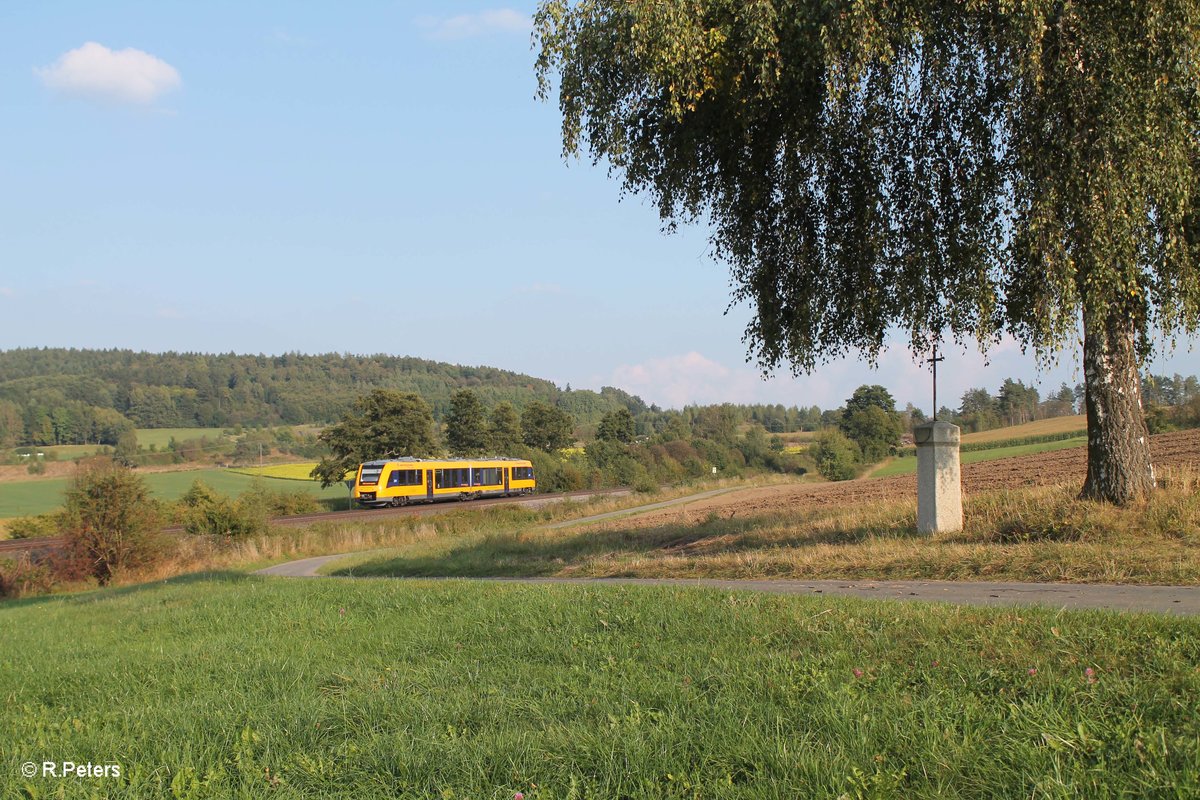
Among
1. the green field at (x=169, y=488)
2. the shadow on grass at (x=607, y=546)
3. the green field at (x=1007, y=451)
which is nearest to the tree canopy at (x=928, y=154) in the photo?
the shadow on grass at (x=607, y=546)

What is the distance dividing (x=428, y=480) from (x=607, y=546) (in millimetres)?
37532

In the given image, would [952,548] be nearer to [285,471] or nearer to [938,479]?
[938,479]

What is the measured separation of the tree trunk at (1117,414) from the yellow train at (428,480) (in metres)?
45.4

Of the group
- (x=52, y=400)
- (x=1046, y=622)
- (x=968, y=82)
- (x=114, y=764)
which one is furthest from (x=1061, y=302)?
(x=52, y=400)

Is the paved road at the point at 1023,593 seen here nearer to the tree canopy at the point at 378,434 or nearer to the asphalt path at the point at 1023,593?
the asphalt path at the point at 1023,593

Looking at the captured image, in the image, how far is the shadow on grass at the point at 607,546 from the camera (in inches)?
586

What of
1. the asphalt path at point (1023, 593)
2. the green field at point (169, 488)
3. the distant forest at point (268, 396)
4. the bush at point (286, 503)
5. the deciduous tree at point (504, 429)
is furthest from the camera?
the distant forest at point (268, 396)

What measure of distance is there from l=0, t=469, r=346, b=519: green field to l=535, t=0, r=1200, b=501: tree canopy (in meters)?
A: 54.3

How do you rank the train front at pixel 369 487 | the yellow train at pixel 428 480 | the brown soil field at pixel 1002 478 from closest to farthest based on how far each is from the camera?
the brown soil field at pixel 1002 478, the train front at pixel 369 487, the yellow train at pixel 428 480

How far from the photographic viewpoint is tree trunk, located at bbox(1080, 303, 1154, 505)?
39.1 ft

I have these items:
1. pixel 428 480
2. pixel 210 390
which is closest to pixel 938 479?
pixel 428 480

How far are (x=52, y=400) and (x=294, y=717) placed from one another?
120411 mm

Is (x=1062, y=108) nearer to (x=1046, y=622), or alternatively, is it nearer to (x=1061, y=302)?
(x=1061, y=302)

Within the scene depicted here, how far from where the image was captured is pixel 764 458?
87125 mm
